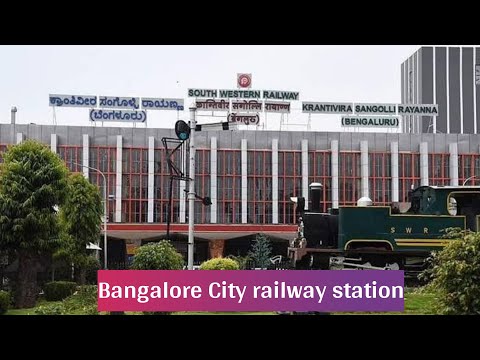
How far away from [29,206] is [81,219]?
933 centimetres

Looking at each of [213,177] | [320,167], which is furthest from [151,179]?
[320,167]

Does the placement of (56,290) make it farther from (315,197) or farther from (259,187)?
(259,187)

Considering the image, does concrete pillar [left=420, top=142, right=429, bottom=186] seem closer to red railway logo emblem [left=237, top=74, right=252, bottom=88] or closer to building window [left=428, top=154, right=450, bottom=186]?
building window [left=428, top=154, right=450, bottom=186]

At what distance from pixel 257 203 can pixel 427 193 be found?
38015 millimetres

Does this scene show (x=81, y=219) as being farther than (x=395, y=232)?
Yes

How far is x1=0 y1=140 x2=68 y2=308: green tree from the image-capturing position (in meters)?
21.2

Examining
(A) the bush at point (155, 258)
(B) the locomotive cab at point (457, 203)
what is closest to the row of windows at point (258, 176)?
(B) the locomotive cab at point (457, 203)

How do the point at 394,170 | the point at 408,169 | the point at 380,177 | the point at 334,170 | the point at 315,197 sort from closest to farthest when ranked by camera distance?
1. the point at 315,197
2. the point at 394,170
3. the point at 380,177
4. the point at 408,169
5. the point at 334,170

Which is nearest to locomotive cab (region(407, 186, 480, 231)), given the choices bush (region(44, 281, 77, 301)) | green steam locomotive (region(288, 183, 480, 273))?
green steam locomotive (region(288, 183, 480, 273))

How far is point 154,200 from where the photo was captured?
186 feet

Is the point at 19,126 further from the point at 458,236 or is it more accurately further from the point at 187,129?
the point at 458,236

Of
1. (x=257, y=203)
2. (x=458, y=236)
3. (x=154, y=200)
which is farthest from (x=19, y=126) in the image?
(x=458, y=236)

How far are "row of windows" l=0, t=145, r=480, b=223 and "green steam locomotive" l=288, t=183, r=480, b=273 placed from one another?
3644 cm

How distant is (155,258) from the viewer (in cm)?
1491
